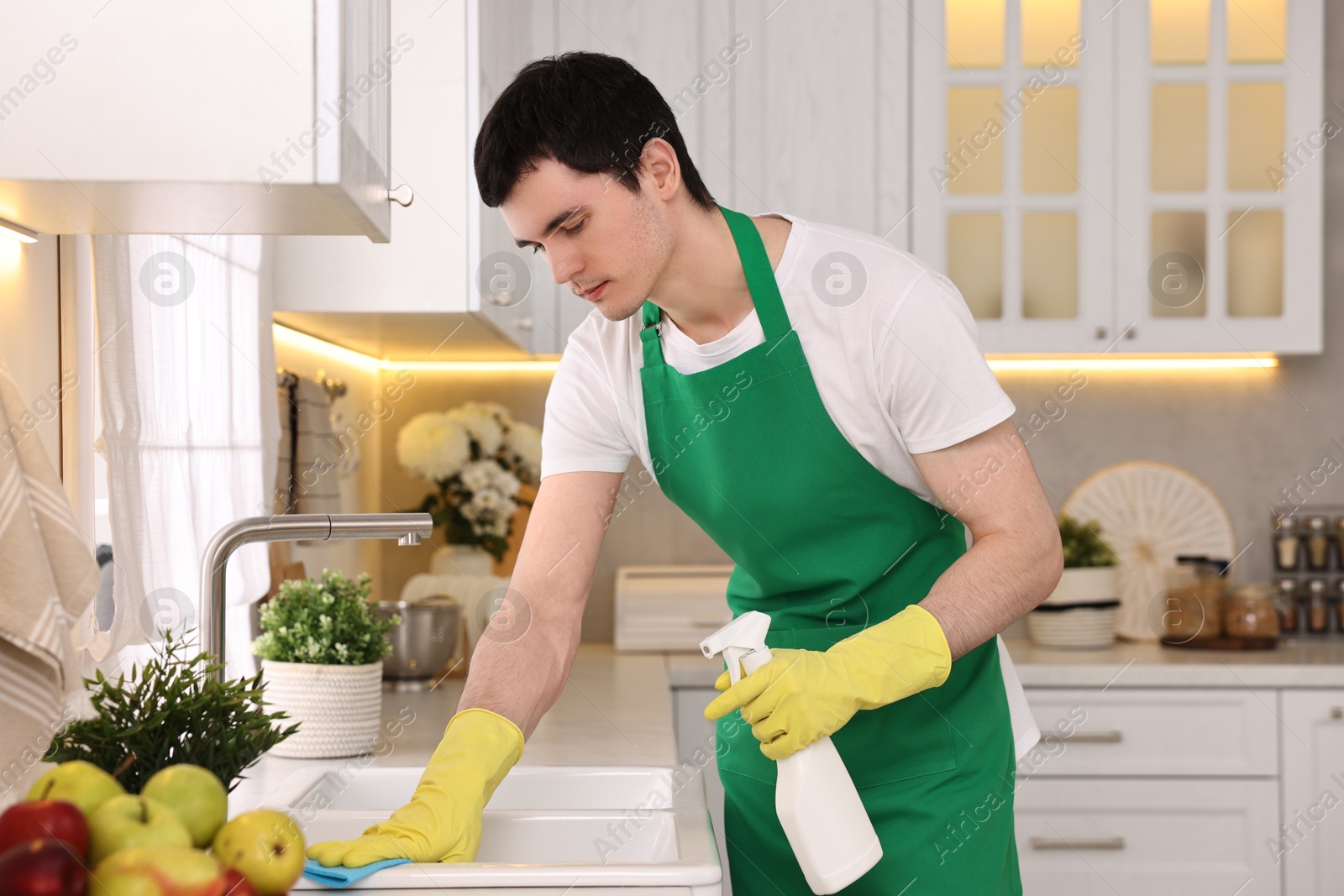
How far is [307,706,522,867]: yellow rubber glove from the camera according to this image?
35.2 inches

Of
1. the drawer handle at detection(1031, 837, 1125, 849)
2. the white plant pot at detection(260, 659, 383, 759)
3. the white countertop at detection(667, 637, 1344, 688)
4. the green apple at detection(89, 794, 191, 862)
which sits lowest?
the drawer handle at detection(1031, 837, 1125, 849)

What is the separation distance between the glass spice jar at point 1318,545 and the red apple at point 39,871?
274 centimetres

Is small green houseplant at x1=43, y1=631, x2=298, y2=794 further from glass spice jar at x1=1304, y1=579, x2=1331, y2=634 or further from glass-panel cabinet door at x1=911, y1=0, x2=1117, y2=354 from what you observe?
glass spice jar at x1=1304, y1=579, x2=1331, y2=634

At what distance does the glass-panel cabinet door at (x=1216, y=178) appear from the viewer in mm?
2477

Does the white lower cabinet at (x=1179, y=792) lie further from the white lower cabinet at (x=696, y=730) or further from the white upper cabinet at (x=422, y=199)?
the white upper cabinet at (x=422, y=199)

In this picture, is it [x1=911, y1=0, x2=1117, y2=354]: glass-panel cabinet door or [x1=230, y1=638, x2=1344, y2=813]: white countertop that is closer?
[x1=230, y1=638, x2=1344, y2=813]: white countertop

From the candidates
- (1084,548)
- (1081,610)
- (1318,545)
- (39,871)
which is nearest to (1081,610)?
(1081,610)

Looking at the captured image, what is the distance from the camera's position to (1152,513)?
272 centimetres

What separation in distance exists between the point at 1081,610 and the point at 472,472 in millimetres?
1299

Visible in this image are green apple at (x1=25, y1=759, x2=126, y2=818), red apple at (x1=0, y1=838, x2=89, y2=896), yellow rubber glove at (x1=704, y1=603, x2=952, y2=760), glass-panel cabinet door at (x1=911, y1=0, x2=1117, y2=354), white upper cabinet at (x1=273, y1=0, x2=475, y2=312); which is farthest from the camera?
glass-panel cabinet door at (x1=911, y1=0, x2=1117, y2=354)

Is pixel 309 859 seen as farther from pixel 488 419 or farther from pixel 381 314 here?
pixel 488 419

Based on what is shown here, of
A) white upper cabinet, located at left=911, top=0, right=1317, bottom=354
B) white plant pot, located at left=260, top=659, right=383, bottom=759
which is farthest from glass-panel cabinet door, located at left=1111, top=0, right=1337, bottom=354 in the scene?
white plant pot, located at left=260, top=659, right=383, bottom=759

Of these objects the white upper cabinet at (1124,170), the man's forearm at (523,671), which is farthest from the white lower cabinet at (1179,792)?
the man's forearm at (523,671)

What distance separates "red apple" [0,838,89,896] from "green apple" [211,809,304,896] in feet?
0.31
